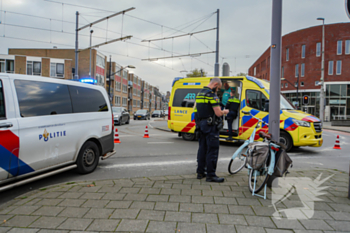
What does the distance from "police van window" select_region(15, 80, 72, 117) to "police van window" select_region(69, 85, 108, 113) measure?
0.16 metres

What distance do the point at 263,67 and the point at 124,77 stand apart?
35076 mm

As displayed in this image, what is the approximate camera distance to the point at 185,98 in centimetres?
998

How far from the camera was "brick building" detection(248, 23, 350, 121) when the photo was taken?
37.8 metres

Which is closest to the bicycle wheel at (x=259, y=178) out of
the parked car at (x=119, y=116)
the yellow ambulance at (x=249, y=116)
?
the yellow ambulance at (x=249, y=116)

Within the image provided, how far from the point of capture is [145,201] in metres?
3.22

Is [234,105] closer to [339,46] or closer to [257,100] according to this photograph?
[257,100]

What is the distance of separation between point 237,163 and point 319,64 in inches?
1682

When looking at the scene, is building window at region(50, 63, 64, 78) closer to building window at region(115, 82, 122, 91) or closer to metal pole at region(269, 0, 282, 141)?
building window at region(115, 82, 122, 91)

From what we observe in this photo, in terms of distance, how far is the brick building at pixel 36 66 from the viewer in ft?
133

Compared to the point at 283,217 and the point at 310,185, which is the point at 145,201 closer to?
the point at 283,217

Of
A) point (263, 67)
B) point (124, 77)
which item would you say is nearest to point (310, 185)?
point (263, 67)

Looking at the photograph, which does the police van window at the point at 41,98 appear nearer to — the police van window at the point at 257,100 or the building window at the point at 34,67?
the police van window at the point at 257,100

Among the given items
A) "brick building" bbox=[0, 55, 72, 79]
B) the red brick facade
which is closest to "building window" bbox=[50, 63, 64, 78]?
"brick building" bbox=[0, 55, 72, 79]

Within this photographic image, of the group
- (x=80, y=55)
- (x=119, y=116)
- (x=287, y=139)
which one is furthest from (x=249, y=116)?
(x=80, y=55)
